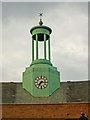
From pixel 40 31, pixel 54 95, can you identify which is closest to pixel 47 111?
pixel 54 95

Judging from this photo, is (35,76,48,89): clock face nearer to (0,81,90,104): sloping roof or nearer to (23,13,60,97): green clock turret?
(23,13,60,97): green clock turret

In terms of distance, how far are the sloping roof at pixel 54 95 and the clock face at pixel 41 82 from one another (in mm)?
1566

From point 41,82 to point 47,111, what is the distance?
12.5 feet

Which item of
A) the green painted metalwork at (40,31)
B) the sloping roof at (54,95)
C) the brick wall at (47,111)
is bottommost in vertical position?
the brick wall at (47,111)

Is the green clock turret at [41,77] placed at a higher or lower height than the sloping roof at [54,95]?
higher

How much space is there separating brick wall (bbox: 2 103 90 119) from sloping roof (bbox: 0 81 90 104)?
492 millimetres

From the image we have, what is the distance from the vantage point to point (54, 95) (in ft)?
89.8

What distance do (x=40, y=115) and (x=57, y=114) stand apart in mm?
1964

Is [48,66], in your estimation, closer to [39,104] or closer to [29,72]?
[29,72]

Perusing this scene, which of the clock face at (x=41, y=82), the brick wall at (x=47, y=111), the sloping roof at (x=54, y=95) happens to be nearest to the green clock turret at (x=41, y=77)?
the clock face at (x=41, y=82)

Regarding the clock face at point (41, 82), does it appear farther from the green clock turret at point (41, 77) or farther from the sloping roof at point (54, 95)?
the sloping roof at point (54, 95)

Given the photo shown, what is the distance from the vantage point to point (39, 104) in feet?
85.2

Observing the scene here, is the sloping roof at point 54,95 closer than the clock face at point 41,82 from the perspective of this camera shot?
Yes

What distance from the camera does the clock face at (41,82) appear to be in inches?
1091
